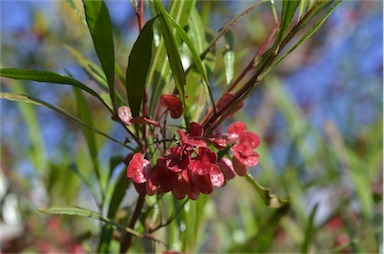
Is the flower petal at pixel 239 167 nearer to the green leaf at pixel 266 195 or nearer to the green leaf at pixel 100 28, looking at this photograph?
the green leaf at pixel 266 195

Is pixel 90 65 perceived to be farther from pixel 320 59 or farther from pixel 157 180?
pixel 320 59

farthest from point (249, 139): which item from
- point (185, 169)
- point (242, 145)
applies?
point (185, 169)

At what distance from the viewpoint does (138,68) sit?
54 centimetres

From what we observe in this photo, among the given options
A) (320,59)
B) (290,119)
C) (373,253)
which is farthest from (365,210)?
(320,59)

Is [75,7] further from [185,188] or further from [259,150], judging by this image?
[259,150]

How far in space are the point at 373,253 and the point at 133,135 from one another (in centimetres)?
75

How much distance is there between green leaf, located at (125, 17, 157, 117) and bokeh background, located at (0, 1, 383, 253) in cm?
27

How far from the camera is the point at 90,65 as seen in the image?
65cm

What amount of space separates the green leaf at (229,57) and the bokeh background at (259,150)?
0.11m

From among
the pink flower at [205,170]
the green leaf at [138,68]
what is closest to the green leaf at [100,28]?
the green leaf at [138,68]

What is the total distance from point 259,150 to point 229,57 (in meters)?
0.75

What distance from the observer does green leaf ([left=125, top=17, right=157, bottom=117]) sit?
0.53m

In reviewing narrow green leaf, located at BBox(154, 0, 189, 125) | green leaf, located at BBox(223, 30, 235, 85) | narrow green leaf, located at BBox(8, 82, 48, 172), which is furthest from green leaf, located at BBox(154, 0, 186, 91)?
narrow green leaf, located at BBox(8, 82, 48, 172)

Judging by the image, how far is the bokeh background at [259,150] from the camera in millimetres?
1225
